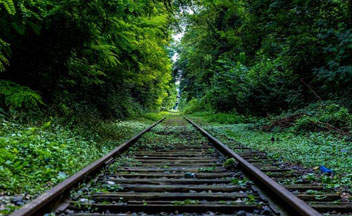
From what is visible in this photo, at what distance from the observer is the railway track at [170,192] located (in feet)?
8.68

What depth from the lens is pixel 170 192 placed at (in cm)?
329

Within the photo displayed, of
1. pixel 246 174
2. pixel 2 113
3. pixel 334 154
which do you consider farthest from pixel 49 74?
pixel 334 154

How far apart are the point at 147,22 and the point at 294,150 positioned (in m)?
4.54

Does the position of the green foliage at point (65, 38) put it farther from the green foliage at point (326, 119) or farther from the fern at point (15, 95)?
the green foliage at point (326, 119)

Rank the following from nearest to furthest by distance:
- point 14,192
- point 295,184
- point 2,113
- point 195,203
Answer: point 195,203 < point 14,192 < point 295,184 < point 2,113

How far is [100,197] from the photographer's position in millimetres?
2996

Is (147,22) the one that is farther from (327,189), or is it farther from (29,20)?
(327,189)

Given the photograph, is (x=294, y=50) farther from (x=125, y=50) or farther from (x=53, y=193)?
(x=53, y=193)

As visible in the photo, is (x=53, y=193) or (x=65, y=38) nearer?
(x=53, y=193)

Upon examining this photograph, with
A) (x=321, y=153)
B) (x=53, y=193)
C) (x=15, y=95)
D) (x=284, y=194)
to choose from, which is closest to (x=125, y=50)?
(x=15, y=95)

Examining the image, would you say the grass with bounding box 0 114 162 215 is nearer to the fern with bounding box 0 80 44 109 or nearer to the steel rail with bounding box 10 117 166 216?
the steel rail with bounding box 10 117 166 216

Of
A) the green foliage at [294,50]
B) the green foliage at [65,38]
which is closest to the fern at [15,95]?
the green foliage at [65,38]

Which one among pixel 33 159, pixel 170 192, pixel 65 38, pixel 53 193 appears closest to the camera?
pixel 53 193

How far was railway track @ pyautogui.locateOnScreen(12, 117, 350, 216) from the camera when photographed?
2.65 metres
